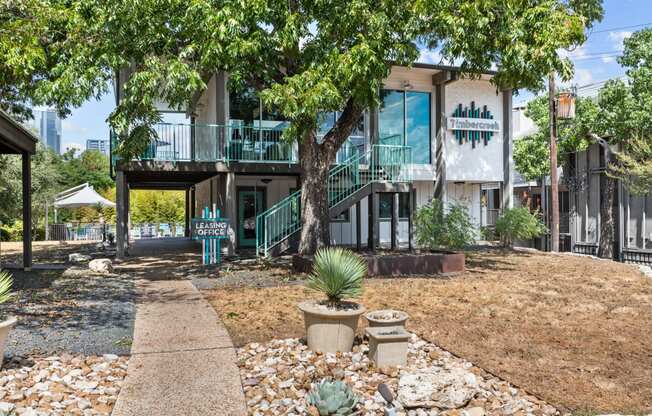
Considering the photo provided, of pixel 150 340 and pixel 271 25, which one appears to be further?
pixel 271 25

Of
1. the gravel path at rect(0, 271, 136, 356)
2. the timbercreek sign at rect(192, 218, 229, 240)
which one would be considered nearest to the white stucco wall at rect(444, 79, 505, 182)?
the timbercreek sign at rect(192, 218, 229, 240)

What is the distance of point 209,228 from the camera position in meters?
12.7

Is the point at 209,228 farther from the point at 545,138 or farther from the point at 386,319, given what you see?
the point at 545,138

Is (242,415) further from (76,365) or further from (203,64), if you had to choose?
(203,64)

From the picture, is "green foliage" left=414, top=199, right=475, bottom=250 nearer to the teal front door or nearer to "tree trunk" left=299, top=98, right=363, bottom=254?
"tree trunk" left=299, top=98, right=363, bottom=254

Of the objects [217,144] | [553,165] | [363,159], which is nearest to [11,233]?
[217,144]

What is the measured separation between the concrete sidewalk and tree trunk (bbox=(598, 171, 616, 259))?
1417 centimetres

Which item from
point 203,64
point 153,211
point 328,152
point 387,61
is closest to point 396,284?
point 328,152

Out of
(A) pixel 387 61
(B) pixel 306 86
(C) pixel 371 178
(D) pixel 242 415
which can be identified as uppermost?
(A) pixel 387 61

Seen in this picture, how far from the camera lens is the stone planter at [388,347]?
4918mm

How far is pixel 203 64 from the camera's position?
9.49 metres

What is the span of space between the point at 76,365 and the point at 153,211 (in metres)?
30.4

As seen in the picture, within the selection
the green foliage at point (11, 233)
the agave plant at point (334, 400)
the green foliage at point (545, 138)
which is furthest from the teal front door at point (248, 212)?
the green foliage at point (11, 233)

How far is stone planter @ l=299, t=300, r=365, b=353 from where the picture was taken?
526 centimetres
